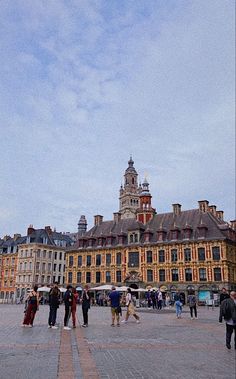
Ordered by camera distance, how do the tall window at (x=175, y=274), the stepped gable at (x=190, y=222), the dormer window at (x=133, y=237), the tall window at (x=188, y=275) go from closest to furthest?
the tall window at (x=188, y=275) < the stepped gable at (x=190, y=222) < the tall window at (x=175, y=274) < the dormer window at (x=133, y=237)

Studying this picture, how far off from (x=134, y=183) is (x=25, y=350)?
118537 mm

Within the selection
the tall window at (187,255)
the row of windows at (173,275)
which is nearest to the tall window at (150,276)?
the row of windows at (173,275)

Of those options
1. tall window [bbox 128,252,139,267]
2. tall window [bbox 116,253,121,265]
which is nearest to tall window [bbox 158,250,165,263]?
tall window [bbox 128,252,139,267]

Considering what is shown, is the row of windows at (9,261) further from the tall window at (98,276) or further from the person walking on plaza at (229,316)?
the person walking on plaza at (229,316)

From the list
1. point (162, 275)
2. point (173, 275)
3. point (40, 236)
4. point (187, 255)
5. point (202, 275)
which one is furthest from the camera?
point (40, 236)

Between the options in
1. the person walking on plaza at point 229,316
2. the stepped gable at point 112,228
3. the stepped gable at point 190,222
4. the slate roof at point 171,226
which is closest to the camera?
the person walking on plaza at point 229,316

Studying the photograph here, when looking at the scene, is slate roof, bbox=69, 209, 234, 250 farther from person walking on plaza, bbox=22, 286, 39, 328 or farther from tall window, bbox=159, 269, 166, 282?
person walking on plaza, bbox=22, 286, 39, 328

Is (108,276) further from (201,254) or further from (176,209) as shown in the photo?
(201,254)

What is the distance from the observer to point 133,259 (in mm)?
53750

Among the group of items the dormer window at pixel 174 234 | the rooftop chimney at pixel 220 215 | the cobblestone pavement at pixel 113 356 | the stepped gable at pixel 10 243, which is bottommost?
the cobblestone pavement at pixel 113 356

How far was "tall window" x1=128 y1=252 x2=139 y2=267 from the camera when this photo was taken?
53.2 metres

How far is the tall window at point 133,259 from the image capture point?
53250mm

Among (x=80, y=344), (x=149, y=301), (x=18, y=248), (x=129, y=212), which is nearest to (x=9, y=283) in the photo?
(x=18, y=248)

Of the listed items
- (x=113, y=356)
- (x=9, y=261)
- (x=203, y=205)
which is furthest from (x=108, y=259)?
(x=113, y=356)
